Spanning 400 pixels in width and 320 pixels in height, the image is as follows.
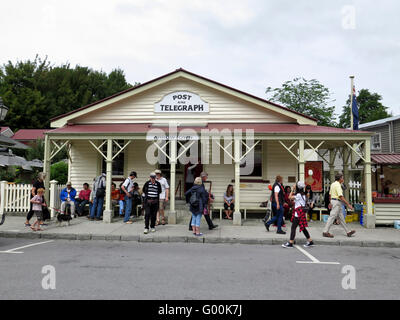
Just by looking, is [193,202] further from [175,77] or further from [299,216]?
[175,77]

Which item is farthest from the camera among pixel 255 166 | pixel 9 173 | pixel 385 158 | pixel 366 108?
pixel 366 108

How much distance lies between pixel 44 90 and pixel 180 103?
1413 inches

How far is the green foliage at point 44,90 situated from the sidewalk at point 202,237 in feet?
110

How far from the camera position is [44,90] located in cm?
4125

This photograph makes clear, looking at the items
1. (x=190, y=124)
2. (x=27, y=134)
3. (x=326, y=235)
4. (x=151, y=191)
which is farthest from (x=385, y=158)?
(x=27, y=134)

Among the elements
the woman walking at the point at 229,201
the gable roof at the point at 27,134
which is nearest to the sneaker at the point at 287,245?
the woman walking at the point at 229,201

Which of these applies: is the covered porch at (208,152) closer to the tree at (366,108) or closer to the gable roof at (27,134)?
the gable roof at (27,134)

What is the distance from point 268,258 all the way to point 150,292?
3.10m

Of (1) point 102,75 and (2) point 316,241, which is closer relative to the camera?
(2) point 316,241

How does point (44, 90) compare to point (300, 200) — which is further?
point (44, 90)

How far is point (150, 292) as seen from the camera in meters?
4.13

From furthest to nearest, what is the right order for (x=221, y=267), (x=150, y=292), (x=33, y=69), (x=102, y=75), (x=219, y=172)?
(x=102, y=75) → (x=33, y=69) → (x=219, y=172) → (x=221, y=267) → (x=150, y=292)

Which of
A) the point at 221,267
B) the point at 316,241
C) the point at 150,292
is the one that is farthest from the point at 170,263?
the point at 316,241
